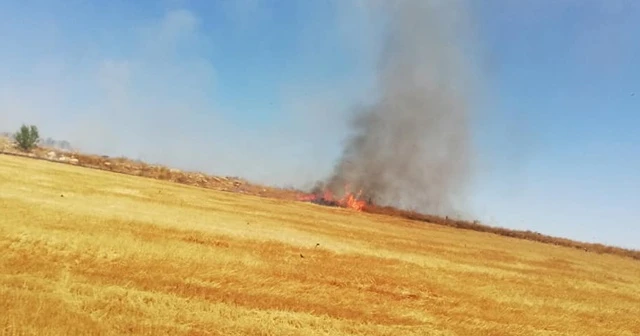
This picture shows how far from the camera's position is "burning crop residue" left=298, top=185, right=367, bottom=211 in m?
85.3

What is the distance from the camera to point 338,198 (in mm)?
98562

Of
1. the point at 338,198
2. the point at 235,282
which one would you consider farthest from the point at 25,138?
the point at 235,282

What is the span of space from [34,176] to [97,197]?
7.86m

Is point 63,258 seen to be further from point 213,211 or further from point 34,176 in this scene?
point 34,176

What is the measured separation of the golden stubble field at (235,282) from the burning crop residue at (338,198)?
4778cm

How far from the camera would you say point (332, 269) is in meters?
24.3

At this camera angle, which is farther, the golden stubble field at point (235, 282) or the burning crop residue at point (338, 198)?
the burning crop residue at point (338, 198)

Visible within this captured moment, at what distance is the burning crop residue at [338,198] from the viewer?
85.3 meters

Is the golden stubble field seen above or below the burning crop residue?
below

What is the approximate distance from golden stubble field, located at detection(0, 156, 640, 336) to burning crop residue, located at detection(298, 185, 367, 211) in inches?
1881

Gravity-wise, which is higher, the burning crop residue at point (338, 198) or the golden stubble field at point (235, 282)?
the burning crop residue at point (338, 198)

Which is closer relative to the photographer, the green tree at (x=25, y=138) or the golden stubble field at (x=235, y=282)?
the golden stubble field at (x=235, y=282)

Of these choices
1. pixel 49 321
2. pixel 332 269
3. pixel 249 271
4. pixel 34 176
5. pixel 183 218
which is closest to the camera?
pixel 49 321

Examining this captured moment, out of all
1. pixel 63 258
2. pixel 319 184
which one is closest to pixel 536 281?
pixel 63 258
